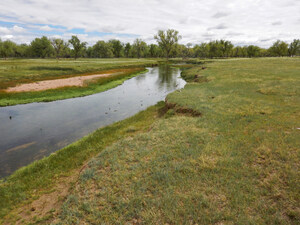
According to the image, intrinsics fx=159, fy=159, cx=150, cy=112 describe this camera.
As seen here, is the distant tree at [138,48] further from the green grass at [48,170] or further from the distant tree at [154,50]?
the green grass at [48,170]

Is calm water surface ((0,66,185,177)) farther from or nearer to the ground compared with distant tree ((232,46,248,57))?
nearer to the ground

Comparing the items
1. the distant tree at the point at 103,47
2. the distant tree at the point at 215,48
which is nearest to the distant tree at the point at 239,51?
the distant tree at the point at 215,48

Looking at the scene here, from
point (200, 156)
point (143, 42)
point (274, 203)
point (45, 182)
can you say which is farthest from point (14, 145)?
point (143, 42)

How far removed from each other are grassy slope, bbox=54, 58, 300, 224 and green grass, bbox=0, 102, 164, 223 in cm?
219

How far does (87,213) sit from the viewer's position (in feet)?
19.4

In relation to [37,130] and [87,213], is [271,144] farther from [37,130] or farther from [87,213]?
[37,130]

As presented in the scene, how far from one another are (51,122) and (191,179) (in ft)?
53.8

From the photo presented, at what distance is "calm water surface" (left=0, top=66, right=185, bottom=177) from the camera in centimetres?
1204

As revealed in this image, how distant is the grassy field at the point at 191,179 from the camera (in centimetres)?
548

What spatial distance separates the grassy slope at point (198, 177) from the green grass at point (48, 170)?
7.18ft

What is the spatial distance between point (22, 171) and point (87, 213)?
6.40 metres

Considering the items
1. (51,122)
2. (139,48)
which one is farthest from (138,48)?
(51,122)

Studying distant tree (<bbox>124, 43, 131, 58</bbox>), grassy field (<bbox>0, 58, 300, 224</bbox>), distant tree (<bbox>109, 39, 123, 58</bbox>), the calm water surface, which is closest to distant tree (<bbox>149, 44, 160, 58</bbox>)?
distant tree (<bbox>124, 43, 131, 58</bbox>)

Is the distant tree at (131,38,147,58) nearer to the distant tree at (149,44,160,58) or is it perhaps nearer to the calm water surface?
the distant tree at (149,44,160,58)
